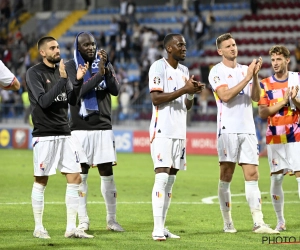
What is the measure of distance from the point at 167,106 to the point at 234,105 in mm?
967

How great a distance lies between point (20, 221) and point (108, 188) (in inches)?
56.1

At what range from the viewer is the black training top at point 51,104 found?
8.81 meters

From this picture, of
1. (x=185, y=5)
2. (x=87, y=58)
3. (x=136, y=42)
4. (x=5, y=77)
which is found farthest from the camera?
(x=185, y=5)

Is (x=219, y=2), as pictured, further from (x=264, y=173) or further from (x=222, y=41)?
(x=222, y=41)

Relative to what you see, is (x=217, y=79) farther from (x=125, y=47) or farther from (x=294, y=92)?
(x=125, y=47)

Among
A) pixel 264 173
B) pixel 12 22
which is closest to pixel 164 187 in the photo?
pixel 264 173

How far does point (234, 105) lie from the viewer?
9.49 meters

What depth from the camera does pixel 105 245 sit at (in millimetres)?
8359

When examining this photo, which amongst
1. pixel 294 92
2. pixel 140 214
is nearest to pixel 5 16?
pixel 140 214

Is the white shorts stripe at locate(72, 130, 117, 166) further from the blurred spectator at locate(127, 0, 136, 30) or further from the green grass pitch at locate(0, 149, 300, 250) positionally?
the blurred spectator at locate(127, 0, 136, 30)

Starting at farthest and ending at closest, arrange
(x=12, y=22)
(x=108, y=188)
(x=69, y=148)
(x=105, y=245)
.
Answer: (x=12, y=22)
(x=108, y=188)
(x=69, y=148)
(x=105, y=245)

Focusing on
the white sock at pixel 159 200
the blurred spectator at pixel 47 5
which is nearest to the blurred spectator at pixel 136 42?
the blurred spectator at pixel 47 5

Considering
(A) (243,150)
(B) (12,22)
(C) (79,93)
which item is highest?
(B) (12,22)

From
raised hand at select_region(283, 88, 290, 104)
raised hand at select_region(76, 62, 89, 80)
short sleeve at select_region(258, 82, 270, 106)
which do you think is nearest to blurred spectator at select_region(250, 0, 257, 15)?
short sleeve at select_region(258, 82, 270, 106)
